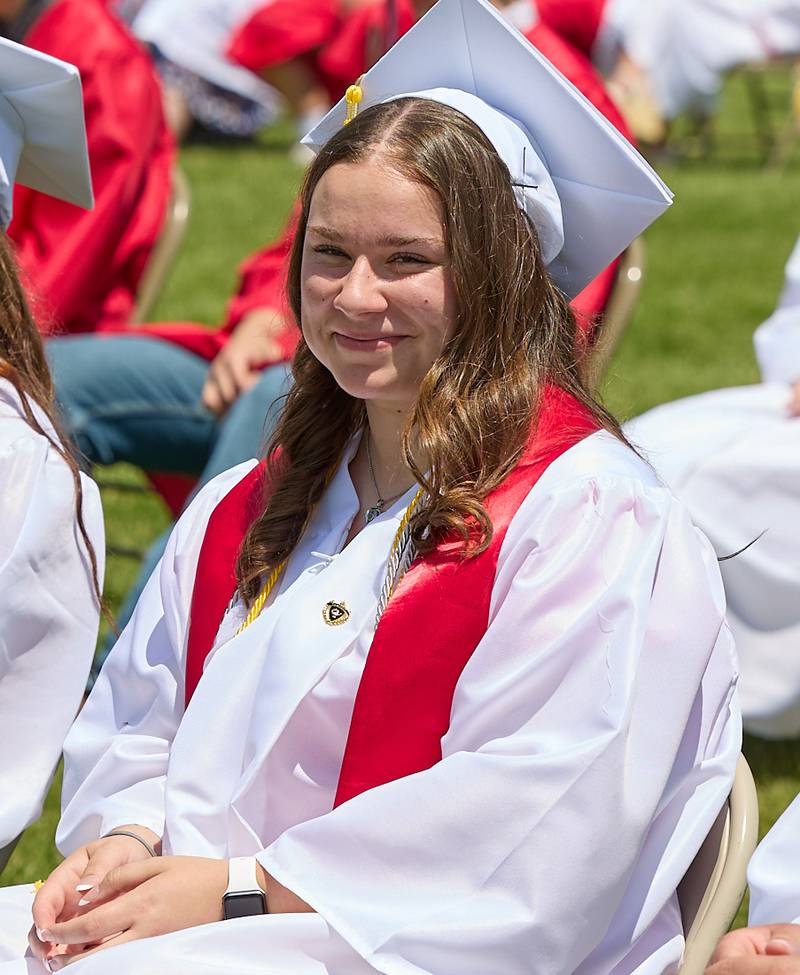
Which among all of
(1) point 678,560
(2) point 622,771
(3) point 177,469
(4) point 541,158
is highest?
(4) point 541,158

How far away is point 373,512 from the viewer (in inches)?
99.4

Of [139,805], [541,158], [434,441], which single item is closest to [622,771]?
[434,441]

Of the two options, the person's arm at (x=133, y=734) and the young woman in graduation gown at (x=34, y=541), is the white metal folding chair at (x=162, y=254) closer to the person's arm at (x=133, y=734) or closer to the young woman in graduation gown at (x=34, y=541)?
the young woman in graduation gown at (x=34, y=541)

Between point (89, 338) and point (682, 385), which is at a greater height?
point (89, 338)

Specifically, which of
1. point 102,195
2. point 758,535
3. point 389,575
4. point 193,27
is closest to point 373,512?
point 389,575

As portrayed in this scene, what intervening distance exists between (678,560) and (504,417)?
331 millimetres

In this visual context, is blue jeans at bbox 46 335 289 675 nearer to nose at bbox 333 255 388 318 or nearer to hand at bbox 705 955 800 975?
nose at bbox 333 255 388 318

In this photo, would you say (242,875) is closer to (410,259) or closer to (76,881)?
(76,881)

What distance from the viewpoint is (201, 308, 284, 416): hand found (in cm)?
421

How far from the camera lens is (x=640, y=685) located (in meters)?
A: 2.14

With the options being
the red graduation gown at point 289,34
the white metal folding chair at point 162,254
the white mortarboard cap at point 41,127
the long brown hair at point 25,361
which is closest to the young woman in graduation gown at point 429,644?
the long brown hair at point 25,361

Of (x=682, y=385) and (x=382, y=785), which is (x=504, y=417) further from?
(x=682, y=385)

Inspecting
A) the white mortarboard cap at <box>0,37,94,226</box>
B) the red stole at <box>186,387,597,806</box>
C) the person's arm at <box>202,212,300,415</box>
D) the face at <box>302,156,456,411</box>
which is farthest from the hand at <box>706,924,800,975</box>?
the person's arm at <box>202,212,300,415</box>

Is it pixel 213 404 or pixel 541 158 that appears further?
pixel 213 404
